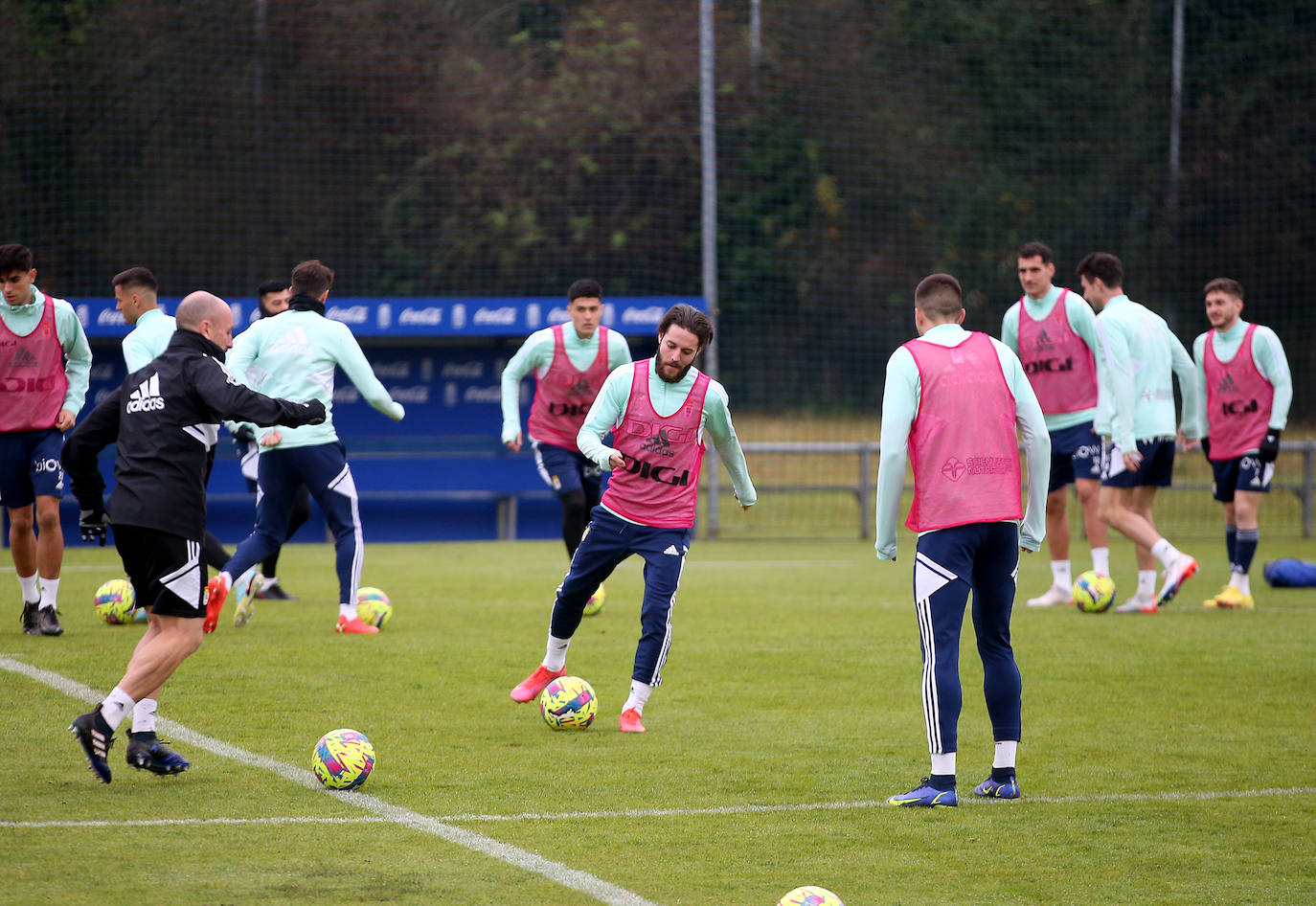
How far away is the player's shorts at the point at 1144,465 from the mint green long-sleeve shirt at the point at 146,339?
21.1ft

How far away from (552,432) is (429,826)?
5.74m

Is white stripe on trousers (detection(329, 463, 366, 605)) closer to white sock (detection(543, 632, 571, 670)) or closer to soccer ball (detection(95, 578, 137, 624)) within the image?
soccer ball (detection(95, 578, 137, 624))

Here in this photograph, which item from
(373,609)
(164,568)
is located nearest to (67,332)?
(373,609)

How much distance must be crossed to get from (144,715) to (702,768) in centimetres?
221

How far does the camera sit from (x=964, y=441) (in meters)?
5.72

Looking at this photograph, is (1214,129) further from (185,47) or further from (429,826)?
(429,826)

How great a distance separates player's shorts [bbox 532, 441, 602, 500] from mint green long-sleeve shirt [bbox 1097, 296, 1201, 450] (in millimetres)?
3584

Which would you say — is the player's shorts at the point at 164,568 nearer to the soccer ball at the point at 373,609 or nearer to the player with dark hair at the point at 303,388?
the player with dark hair at the point at 303,388

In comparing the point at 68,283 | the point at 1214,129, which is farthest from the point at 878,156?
the point at 68,283

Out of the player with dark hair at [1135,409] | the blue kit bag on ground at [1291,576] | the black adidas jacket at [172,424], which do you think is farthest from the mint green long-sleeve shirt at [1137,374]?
the black adidas jacket at [172,424]

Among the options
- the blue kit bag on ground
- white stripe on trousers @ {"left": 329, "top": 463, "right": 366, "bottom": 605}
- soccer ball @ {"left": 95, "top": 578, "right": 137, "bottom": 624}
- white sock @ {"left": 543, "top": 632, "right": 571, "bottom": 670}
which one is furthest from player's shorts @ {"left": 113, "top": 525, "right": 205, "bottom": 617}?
the blue kit bag on ground

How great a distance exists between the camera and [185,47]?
25.6 metres

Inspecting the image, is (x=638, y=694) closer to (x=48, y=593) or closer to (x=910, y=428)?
(x=910, y=428)

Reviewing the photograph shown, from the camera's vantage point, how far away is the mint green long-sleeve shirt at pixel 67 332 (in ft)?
31.4
